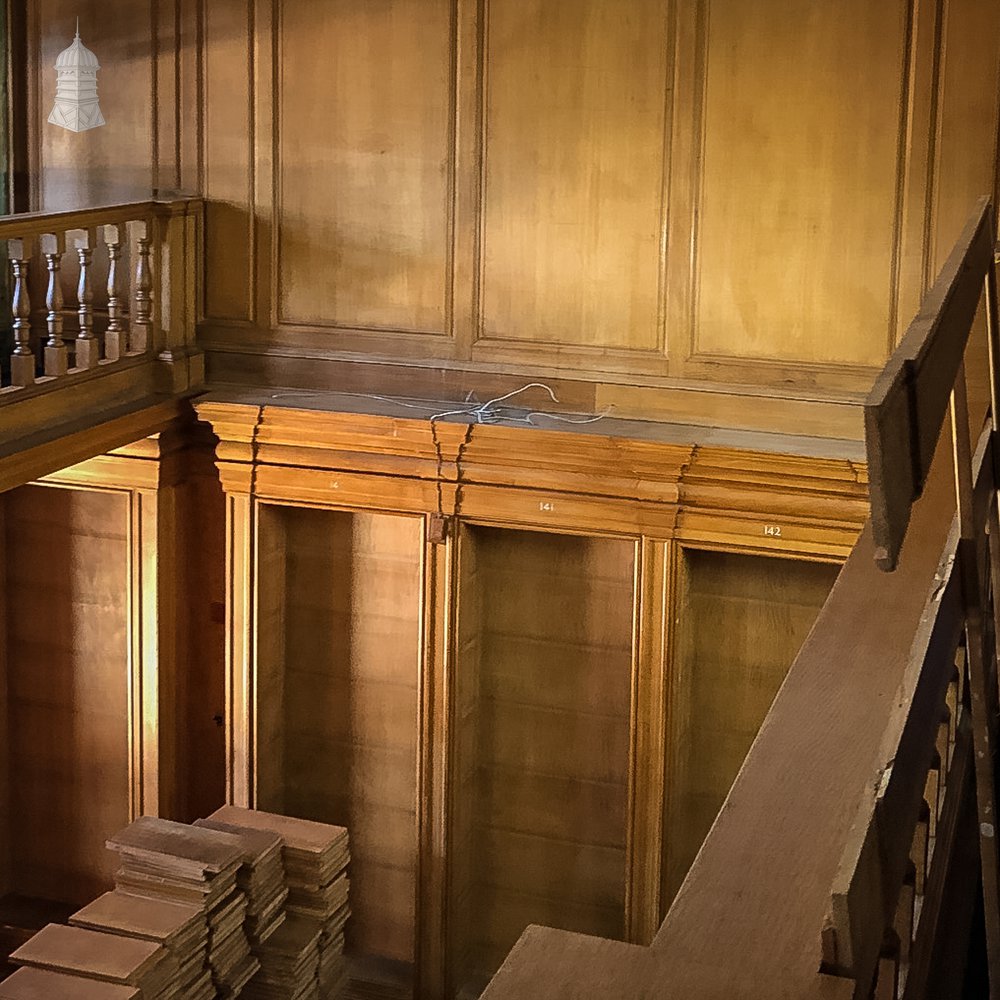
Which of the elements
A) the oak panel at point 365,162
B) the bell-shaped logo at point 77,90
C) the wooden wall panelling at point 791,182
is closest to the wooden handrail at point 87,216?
the oak panel at point 365,162

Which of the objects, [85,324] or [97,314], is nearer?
[85,324]

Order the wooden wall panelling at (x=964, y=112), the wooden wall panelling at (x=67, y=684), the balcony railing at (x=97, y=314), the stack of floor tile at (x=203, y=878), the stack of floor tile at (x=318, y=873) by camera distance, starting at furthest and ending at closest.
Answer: the wooden wall panelling at (x=67, y=684) < the stack of floor tile at (x=318, y=873) < the stack of floor tile at (x=203, y=878) < the balcony railing at (x=97, y=314) < the wooden wall panelling at (x=964, y=112)

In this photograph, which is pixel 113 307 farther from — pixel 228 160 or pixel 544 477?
pixel 544 477

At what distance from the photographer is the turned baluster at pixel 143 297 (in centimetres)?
687

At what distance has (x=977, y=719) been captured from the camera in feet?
6.43

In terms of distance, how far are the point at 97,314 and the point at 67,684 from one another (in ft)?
5.80

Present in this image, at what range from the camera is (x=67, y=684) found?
7.52 m

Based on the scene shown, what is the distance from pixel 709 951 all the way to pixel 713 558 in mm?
5334

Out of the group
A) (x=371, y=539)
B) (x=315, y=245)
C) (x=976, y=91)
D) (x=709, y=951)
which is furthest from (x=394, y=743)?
(x=709, y=951)

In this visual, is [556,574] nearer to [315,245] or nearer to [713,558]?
[713,558]

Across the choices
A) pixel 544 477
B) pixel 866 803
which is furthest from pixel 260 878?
pixel 866 803

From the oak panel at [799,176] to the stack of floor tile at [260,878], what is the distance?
2823mm

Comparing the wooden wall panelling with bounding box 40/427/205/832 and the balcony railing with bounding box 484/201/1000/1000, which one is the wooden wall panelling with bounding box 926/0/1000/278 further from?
the balcony railing with bounding box 484/201/1000/1000

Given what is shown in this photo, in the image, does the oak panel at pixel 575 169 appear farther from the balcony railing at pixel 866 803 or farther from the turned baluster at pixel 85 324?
the balcony railing at pixel 866 803
